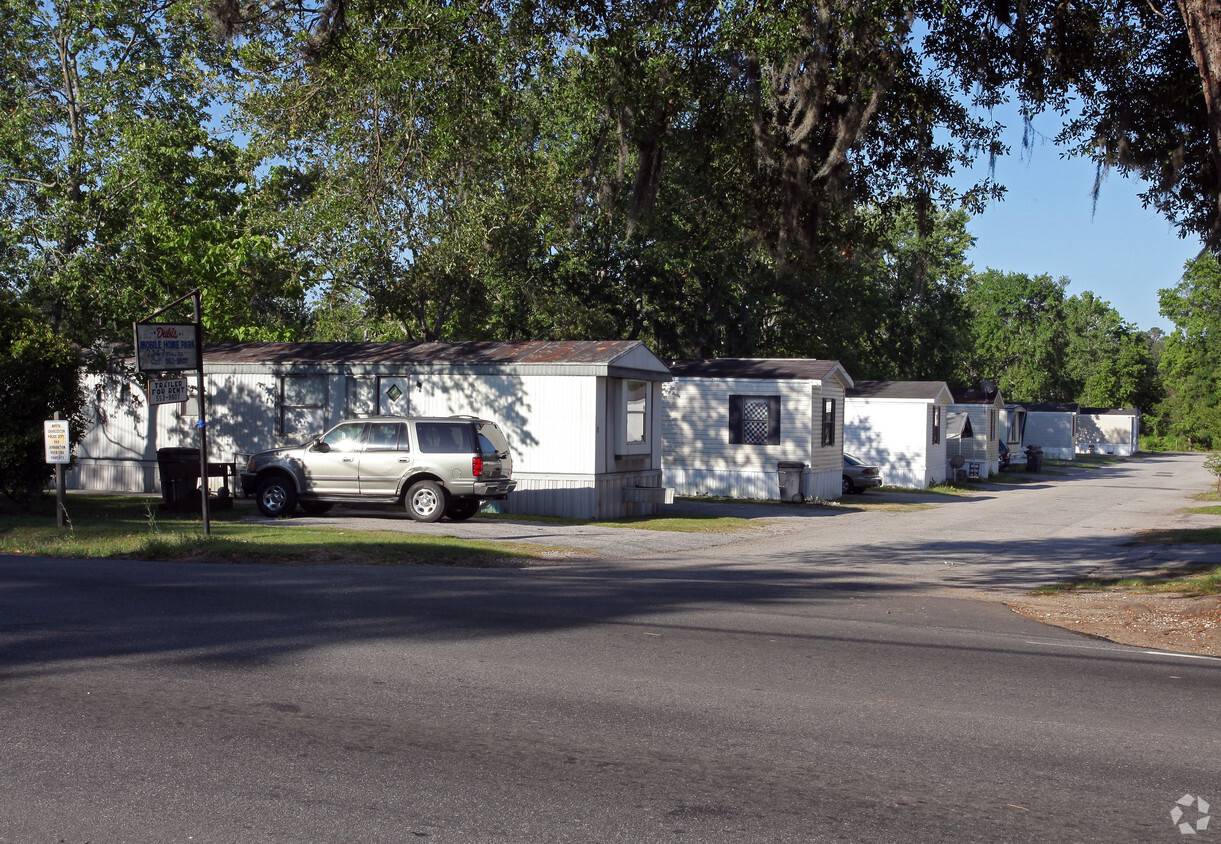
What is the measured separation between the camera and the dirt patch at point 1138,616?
32.9 feet

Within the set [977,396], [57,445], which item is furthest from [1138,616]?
[977,396]

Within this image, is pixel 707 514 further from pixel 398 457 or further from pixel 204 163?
pixel 204 163

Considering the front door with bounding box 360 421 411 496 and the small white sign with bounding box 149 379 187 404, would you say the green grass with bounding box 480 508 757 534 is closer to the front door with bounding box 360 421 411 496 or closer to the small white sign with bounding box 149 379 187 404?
the front door with bounding box 360 421 411 496

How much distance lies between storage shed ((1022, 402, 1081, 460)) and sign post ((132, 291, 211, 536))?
6145 cm

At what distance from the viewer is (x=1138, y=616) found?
11.6m

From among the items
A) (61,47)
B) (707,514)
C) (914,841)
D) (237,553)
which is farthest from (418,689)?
(61,47)

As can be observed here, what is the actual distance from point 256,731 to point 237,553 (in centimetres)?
882

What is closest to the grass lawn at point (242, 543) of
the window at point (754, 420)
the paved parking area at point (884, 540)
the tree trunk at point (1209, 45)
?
the paved parking area at point (884, 540)

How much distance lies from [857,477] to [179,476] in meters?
20.6

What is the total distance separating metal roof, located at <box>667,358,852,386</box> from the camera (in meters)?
29.9

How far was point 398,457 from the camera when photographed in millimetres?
19609

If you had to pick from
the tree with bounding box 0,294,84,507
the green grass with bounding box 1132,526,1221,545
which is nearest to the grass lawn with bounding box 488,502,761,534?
the green grass with bounding box 1132,526,1221,545

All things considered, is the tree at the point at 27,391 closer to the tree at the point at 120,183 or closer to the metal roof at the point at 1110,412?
the tree at the point at 120,183

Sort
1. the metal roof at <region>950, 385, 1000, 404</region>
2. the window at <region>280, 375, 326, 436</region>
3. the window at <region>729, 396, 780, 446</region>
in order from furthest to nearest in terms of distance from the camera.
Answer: the metal roof at <region>950, 385, 1000, 404</region>
the window at <region>729, 396, 780, 446</region>
the window at <region>280, 375, 326, 436</region>
